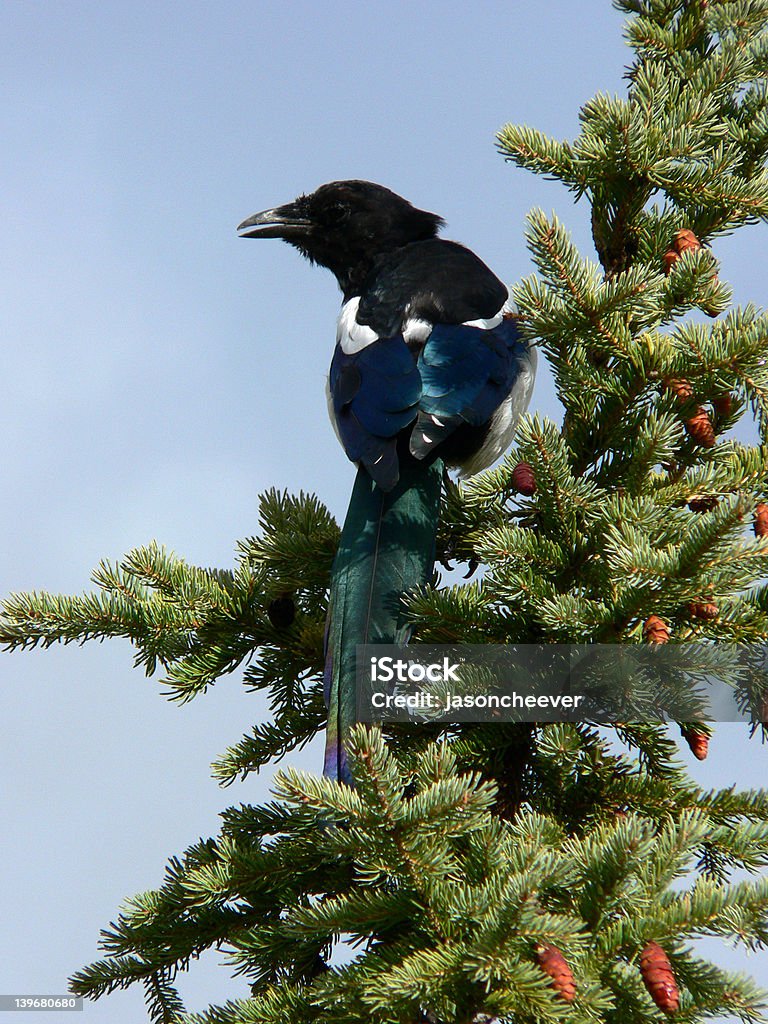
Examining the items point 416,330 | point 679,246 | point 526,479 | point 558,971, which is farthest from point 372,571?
point 558,971

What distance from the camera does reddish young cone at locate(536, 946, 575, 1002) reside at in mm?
1348

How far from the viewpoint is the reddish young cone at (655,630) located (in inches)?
67.5

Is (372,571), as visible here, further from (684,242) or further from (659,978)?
(659,978)

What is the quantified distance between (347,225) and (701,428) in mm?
2367

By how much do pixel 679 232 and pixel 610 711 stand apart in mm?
975

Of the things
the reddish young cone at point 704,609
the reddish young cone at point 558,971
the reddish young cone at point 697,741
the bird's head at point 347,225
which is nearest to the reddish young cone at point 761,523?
the reddish young cone at point 704,609

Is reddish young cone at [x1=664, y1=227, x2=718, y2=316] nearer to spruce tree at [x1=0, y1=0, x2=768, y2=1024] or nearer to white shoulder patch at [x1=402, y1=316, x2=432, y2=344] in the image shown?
spruce tree at [x1=0, y1=0, x2=768, y2=1024]

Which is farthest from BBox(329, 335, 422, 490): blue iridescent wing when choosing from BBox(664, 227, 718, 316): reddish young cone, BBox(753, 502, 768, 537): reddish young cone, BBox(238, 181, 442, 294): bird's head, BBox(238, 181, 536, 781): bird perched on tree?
BBox(238, 181, 442, 294): bird's head

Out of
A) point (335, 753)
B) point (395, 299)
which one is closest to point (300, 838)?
point (335, 753)

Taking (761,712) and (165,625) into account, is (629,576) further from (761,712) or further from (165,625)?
(165,625)

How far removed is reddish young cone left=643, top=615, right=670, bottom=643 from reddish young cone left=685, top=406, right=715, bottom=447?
1.66 ft

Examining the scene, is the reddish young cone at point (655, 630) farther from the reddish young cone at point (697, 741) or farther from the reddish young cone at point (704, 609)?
the reddish young cone at point (697, 741)

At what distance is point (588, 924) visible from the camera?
146 cm

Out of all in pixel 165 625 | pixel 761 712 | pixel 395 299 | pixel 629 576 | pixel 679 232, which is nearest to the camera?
pixel 629 576
